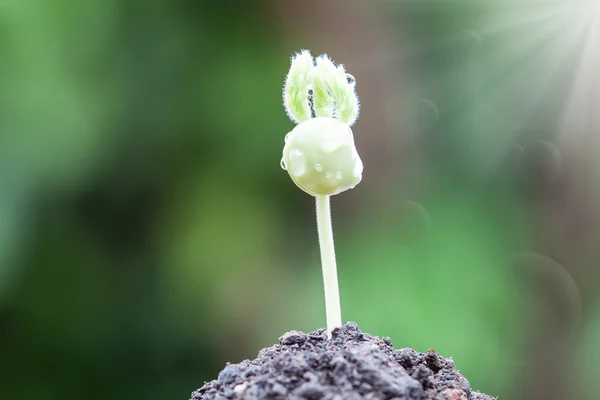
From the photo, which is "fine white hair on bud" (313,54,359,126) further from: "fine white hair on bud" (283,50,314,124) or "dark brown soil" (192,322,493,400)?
"dark brown soil" (192,322,493,400)

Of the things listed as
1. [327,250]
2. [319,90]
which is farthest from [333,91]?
[327,250]

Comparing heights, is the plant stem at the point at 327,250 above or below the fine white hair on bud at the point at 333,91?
below

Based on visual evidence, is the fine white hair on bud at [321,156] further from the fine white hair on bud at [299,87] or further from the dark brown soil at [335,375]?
the dark brown soil at [335,375]

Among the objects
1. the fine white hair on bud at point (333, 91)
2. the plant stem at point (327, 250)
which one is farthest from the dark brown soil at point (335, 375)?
the fine white hair on bud at point (333, 91)

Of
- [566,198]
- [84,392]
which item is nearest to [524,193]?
[566,198]

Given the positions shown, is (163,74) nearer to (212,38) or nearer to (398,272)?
(212,38)

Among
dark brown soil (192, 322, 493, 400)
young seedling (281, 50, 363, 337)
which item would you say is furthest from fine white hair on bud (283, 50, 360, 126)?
dark brown soil (192, 322, 493, 400)
